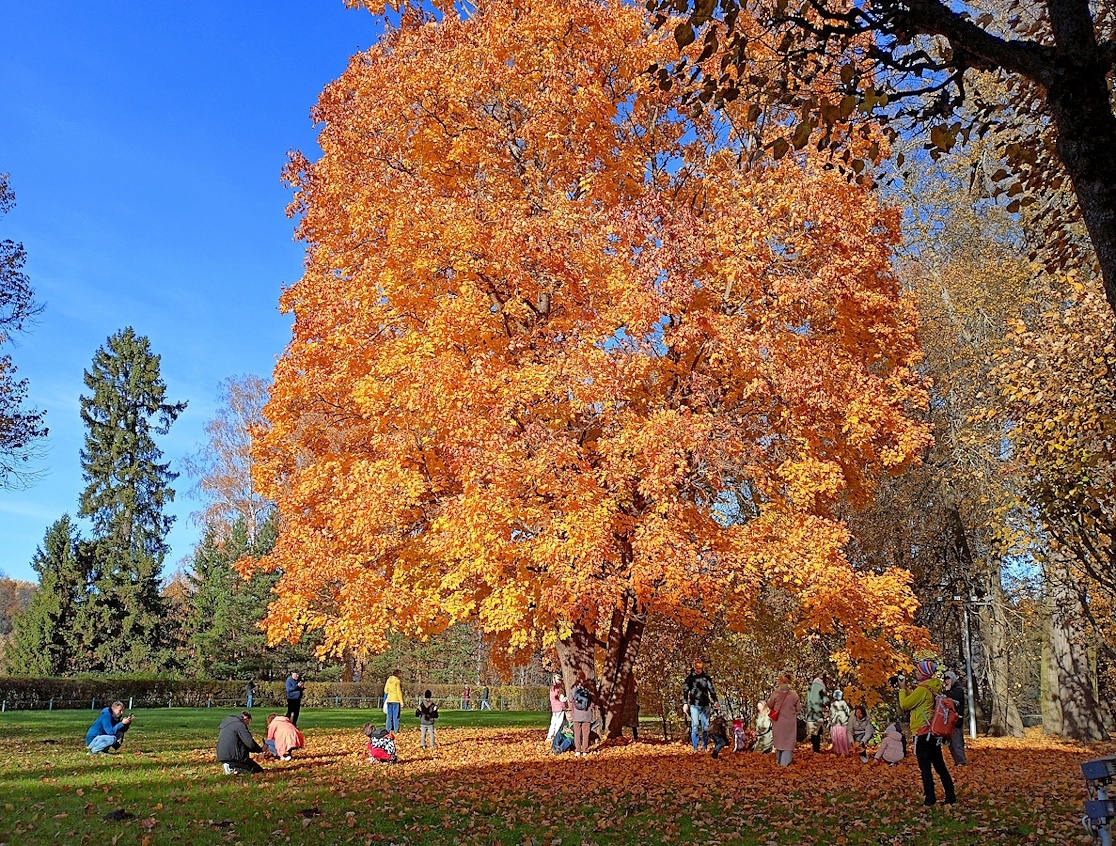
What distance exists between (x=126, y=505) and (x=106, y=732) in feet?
113

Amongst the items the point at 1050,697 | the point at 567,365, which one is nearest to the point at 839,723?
the point at 1050,697

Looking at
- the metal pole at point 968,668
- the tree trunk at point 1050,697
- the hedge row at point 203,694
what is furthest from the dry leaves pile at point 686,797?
the hedge row at point 203,694

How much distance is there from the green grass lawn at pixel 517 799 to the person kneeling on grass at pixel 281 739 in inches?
22.0

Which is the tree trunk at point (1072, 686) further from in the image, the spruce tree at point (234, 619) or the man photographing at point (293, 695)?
the spruce tree at point (234, 619)

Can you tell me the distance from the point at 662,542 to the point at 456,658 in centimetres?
4178

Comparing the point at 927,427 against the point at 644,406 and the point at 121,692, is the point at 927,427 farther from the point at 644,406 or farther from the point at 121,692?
the point at 121,692

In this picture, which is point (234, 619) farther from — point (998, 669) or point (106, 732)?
point (998, 669)

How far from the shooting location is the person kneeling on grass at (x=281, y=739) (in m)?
15.6

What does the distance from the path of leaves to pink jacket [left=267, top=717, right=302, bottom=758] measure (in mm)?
284

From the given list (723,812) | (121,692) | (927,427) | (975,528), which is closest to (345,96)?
(927,427)

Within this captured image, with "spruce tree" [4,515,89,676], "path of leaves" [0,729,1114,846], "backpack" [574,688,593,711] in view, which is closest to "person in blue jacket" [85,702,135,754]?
"path of leaves" [0,729,1114,846]

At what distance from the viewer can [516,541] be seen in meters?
15.4

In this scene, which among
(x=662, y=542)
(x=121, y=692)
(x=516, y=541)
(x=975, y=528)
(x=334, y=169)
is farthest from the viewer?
(x=121, y=692)

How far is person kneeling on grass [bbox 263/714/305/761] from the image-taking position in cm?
1561
